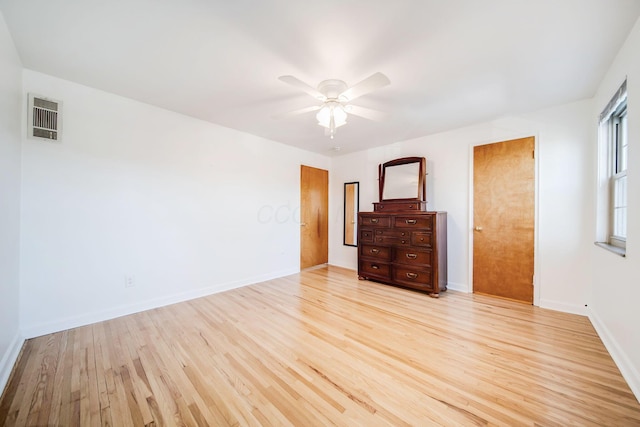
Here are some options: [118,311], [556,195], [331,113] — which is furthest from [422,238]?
[118,311]

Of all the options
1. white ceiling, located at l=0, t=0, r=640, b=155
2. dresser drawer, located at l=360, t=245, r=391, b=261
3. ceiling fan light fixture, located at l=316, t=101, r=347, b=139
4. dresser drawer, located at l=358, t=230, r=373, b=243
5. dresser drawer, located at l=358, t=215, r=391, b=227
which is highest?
white ceiling, located at l=0, t=0, r=640, b=155

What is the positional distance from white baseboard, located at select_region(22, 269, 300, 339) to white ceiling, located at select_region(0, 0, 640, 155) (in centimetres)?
230

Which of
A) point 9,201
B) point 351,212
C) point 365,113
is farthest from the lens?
point 351,212

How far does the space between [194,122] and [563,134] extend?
14.6 feet

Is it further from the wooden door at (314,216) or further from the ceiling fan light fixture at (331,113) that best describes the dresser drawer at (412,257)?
the ceiling fan light fixture at (331,113)

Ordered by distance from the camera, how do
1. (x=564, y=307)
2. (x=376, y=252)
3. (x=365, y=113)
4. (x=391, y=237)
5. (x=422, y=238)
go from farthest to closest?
(x=376, y=252), (x=391, y=237), (x=422, y=238), (x=564, y=307), (x=365, y=113)

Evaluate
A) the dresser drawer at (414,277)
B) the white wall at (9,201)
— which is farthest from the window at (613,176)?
the white wall at (9,201)

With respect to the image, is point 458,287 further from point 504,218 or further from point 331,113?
point 331,113

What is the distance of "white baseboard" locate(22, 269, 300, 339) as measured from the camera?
6.81 feet

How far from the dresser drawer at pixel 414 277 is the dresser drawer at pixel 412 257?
0.27ft

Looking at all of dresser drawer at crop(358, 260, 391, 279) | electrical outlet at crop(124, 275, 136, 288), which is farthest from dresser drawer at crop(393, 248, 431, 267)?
electrical outlet at crop(124, 275, 136, 288)

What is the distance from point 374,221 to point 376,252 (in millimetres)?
498

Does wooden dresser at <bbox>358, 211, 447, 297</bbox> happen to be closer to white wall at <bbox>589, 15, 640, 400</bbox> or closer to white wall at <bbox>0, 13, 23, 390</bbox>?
white wall at <bbox>589, 15, 640, 400</bbox>

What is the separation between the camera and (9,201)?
173 cm
